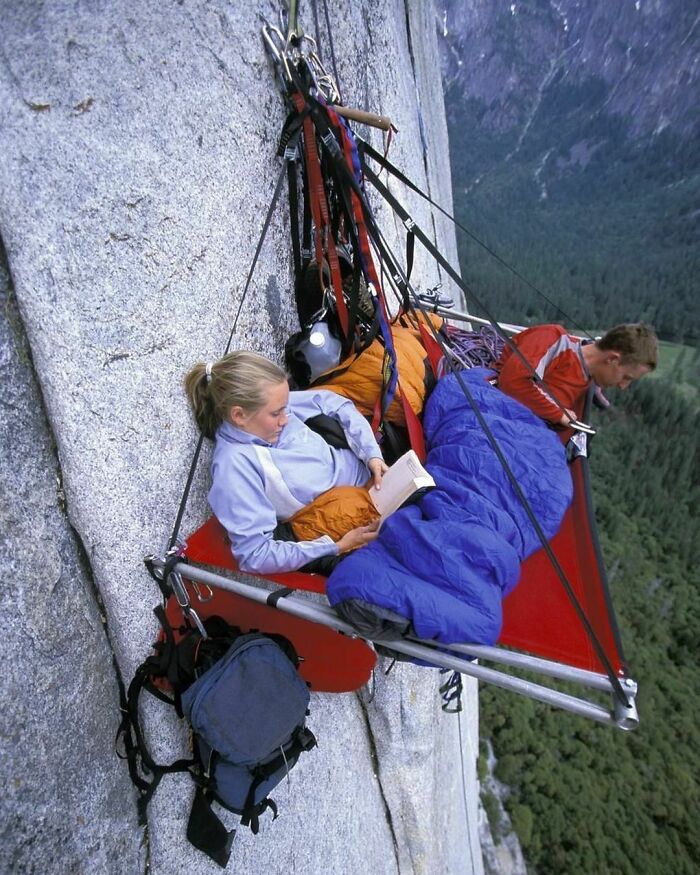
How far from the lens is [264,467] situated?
224cm

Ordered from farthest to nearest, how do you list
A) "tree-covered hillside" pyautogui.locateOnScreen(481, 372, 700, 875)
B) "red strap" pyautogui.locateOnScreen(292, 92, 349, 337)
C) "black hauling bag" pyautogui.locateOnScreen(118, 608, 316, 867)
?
"tree-covered hillside" pyautogui.locateOnScreen(481, 372, 700, 875) < "red strap" pyautogui.locateOnScreen(292, 92, 349, 337) < "black hauling bag" pyautogui.locateOnScreen(118, 608, 316, 867)

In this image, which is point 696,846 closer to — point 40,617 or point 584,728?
point 584,728

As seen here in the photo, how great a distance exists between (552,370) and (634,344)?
0.48 m

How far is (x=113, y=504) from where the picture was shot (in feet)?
6.64

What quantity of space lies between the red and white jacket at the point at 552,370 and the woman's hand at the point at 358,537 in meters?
1.37

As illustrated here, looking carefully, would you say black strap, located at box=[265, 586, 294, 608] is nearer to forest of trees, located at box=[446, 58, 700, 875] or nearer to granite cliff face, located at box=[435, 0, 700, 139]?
forest of trees, located at box=[446, 58, 700, 875]

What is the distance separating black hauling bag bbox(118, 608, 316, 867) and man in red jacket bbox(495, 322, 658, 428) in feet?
6.67

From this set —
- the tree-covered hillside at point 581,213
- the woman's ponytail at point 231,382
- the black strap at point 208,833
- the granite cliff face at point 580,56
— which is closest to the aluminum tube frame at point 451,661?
the woman's ponytail at point 231,382

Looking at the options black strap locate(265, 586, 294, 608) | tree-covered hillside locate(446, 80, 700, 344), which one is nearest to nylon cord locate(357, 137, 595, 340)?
black strap locate(265, 586, 294, 608)

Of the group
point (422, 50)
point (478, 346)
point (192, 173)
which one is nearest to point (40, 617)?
point (192, 173)

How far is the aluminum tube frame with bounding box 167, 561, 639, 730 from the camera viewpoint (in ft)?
5.07

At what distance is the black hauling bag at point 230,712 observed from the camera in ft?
6.17

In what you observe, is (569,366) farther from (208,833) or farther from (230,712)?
(208,833)

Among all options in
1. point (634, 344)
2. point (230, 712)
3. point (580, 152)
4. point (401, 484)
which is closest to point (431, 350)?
point (634, 344)
